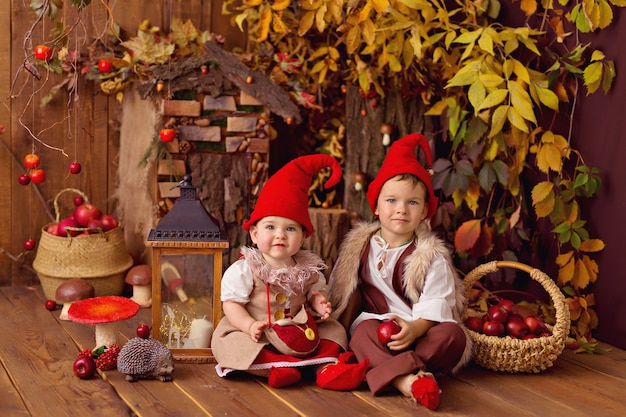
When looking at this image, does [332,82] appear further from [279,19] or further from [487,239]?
[487,239]

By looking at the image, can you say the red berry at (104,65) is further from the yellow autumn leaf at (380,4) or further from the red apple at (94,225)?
the yellow autumn leaf at (380,4)

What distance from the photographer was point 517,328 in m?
2.60

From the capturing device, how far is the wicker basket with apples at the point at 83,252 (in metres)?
3.25

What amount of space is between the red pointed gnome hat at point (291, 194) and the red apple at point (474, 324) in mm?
652

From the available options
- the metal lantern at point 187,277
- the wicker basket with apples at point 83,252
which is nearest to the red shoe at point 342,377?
the metal lantern at point 187,277

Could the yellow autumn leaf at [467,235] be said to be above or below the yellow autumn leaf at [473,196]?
below

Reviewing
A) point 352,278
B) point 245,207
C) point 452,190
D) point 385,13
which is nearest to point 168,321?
point 352,278

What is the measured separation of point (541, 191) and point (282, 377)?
4.13 ft

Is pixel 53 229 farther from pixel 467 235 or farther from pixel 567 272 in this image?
pixel 567 272

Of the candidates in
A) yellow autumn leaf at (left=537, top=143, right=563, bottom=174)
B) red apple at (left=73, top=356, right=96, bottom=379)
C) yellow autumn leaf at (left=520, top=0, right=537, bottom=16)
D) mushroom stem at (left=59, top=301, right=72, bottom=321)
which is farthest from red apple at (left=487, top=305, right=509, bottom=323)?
mushroom stem at (left=59, top=301, right=72, bottom=321)

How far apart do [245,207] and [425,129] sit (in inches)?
34.3

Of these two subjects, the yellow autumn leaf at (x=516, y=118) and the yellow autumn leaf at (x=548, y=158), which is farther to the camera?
the yellow autumn leaf at (x=548, y=158)

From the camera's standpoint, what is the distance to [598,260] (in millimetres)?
2963

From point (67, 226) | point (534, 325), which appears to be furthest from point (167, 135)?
point (534, 325)
